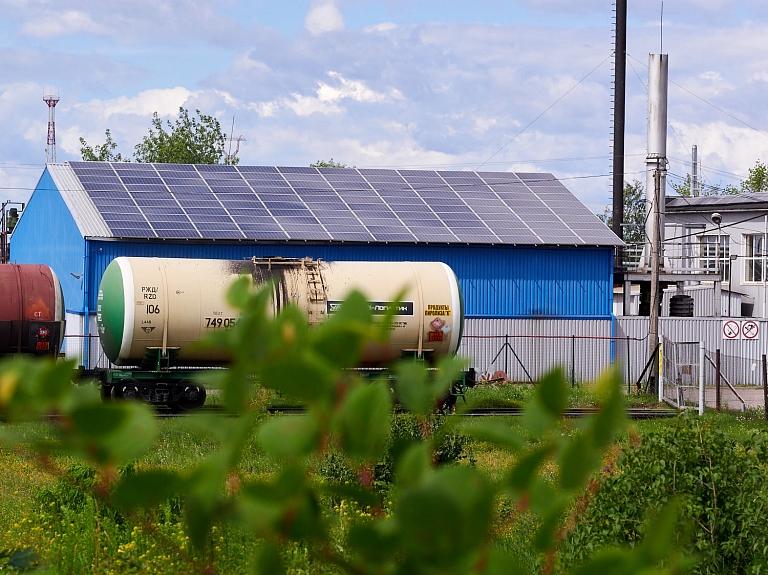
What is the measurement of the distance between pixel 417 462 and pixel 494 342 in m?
33.2

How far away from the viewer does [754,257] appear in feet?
158

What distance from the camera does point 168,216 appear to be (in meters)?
32.8

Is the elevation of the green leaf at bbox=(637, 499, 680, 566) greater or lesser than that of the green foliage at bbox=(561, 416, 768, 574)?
greater

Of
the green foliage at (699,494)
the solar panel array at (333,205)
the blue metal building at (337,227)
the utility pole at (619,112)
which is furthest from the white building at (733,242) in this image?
the green foliage at (699,494)

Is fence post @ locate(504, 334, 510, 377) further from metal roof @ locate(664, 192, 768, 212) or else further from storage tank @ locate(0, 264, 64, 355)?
metal roof @ locate(664, 192, 768, 212)

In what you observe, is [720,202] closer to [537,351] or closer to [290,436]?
[537,351]

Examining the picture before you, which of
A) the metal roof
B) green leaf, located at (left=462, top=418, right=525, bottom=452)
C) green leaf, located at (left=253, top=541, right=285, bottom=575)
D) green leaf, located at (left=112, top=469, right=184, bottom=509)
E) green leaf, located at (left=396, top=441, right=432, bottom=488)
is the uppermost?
the metal roof

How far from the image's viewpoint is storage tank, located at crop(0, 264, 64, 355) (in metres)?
22.5

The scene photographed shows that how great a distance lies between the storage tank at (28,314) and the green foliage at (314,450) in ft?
74.3

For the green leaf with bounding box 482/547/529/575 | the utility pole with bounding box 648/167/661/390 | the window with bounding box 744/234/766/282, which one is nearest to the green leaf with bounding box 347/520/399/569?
the green leaf with bounding box 482/547/529/575

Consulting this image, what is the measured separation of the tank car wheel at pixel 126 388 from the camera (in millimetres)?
22578

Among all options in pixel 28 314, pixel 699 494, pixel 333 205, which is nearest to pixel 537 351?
pixel 333 205

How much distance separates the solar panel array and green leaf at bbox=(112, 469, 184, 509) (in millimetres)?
31052

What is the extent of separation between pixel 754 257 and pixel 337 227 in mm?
25066
